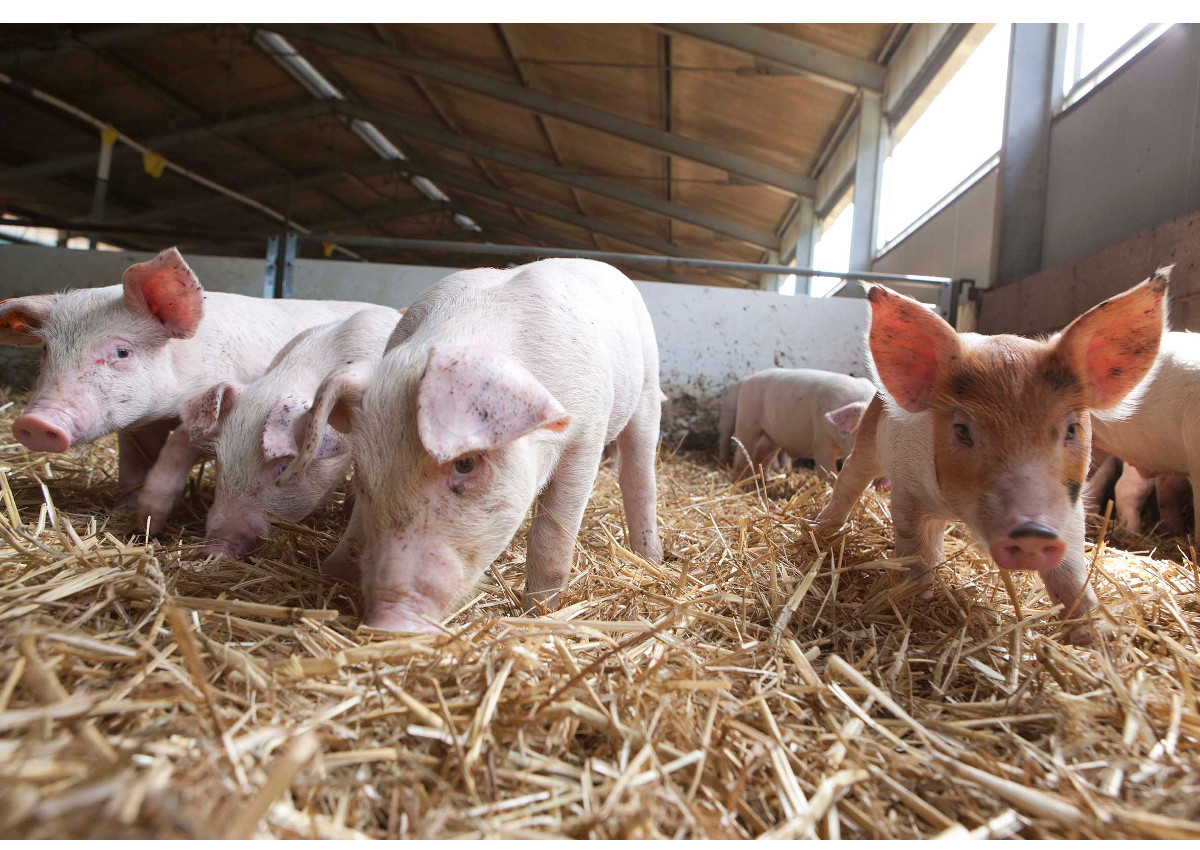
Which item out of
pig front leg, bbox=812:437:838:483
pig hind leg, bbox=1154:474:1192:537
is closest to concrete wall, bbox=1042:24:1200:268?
pig hind leg, bbox=1154:474:1192:537

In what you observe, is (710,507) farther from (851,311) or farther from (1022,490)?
(851,311)

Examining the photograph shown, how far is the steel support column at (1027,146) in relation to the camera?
233 inches

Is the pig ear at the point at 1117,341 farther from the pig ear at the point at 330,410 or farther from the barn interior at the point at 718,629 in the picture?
the pig ear at the point at 330,410

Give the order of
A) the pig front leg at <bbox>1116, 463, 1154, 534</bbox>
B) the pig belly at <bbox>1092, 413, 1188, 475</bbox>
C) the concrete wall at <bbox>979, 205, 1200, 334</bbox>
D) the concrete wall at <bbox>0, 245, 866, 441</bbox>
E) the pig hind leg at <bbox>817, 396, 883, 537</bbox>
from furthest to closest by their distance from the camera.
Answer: the concrete wall at <bbox>0, 245, 866, 441</bbox>, the pig front leg at <bbox>1116, 463, 1154, 534</bbox>, the concrete wall at <bbox>979, 205, 1200, 334</bbox>, the pig belly at <bbox>1092, 413, 1188, 475</bbox>, the pig hind leg at <bbox>817, 396, 883, 537</bbox>

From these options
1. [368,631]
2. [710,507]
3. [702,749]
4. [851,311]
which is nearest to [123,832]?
[368,631]

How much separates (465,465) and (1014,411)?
1.40 meters

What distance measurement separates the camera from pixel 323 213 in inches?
820

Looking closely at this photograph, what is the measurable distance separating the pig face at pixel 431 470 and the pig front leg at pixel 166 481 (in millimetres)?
1498

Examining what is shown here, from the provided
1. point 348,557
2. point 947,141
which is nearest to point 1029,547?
point 348,557

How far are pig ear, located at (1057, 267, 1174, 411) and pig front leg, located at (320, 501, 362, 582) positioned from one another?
2.04 m

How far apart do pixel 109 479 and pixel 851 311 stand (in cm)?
578

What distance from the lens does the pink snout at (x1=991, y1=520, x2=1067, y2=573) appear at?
5.28 ft

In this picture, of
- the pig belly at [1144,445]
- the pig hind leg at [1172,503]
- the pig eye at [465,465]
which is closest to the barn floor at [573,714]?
the pig eye at [465,465]

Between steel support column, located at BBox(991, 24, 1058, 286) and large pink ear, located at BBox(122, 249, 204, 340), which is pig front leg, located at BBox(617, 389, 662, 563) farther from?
steel support column, located at BBox(991, 24, 1058, 286)
